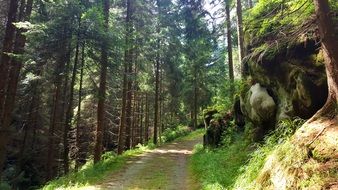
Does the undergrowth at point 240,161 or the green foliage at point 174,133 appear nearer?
the undergrowth at point 240,161

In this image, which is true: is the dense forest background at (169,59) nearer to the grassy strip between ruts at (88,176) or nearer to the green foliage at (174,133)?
the grassy strip between ruts at (88,176)

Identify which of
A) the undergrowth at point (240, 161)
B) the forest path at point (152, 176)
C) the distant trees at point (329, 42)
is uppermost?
the distant trees at point (329, 42)

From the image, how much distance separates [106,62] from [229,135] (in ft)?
22.4

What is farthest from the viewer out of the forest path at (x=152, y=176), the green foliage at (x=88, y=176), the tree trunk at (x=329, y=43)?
the green foliage at (x=88, y=176)

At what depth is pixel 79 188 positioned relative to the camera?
1196 centimetres

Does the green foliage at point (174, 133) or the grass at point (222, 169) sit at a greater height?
the green foliage at point (174, 133)

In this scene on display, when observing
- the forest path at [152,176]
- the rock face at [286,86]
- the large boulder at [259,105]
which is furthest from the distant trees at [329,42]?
the forest path at [152,176]

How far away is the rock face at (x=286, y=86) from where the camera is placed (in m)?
8.88

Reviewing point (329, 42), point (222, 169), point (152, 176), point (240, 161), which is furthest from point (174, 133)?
point (329, 42)

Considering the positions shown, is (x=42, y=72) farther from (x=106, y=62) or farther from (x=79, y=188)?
(x=79, y=188)

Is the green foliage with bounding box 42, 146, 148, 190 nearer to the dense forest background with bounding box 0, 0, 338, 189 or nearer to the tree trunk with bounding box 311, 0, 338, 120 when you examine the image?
the dense forest background with bounding box 0, 0, 338, 189

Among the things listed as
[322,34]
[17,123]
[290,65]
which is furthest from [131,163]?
[17,123]

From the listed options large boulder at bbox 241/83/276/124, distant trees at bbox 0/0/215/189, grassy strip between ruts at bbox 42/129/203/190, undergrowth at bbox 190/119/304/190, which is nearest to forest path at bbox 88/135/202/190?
grassy strip between ruts at bbox 42/129/203/190

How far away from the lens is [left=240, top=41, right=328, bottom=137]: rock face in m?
8.88
